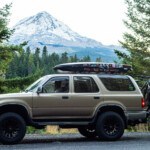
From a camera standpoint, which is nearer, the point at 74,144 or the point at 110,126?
the point at 74,144

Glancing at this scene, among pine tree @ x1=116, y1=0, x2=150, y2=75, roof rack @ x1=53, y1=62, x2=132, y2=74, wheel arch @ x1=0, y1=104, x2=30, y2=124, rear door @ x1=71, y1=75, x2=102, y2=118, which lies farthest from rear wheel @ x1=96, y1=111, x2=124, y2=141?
pine tree @ x1=116, y1=0, x2=150, y2=75

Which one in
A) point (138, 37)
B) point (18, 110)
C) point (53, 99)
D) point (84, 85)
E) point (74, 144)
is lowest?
point (74, 144)

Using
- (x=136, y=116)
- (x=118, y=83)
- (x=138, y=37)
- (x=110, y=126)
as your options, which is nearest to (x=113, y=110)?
(x=110, y=126)

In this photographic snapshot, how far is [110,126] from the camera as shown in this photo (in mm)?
14211

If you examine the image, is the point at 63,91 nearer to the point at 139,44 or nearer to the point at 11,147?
the point at 11,147

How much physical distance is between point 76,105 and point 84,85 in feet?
2.41

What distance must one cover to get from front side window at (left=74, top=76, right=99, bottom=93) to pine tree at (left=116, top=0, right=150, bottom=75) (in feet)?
77.2

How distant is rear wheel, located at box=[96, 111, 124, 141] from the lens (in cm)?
1397

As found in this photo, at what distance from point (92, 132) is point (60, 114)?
2.21m

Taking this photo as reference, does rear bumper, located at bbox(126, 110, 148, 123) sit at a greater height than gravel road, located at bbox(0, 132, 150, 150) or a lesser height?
greater

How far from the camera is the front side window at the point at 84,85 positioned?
1405 centimetres

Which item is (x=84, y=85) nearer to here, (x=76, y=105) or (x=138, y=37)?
(x=76, y=105)

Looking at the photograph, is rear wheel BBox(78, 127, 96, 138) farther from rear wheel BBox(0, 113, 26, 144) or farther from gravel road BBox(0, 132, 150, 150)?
rear wheel BBox(0, 113, 26, 144)

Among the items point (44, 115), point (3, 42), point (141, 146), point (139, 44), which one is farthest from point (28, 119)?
point (139, 44)
